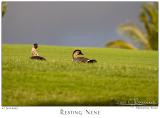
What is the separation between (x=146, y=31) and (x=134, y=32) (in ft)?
0.30

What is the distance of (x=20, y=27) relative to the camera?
11.2 feet

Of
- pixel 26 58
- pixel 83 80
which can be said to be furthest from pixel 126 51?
pixel 26 58

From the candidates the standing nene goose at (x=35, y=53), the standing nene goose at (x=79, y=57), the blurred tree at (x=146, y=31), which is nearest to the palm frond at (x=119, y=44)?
the blurred tree at (x=146, y=31)

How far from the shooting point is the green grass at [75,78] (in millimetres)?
3266

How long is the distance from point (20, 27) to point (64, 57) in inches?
15.9

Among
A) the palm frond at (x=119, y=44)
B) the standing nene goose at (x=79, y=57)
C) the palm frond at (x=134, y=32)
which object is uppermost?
the palm frond at (x=134, y=32)

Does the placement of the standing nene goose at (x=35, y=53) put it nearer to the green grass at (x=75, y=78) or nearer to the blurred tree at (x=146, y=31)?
the green grass at (x=75, y=78)

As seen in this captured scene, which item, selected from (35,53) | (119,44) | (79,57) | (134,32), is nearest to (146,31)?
(134,32)

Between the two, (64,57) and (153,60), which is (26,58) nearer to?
(64,57)

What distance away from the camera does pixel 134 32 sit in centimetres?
348

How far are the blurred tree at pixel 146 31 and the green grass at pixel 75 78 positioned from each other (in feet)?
0.25

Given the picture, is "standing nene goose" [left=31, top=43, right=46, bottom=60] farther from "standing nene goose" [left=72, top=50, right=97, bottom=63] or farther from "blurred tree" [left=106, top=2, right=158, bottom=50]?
"blurred tree" [left=106, top=2, right=158, bottom=50]

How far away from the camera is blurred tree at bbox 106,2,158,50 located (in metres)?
3.41

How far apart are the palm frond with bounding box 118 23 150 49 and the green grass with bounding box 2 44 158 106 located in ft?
0.33
